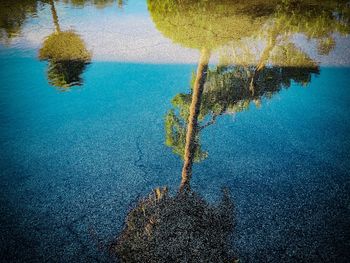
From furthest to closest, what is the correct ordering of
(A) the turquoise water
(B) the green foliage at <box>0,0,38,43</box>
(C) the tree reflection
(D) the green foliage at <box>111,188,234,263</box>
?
(B) the green foliage at <box>0,0,38,43</box> → (C) the tree reflection → (A) the turquoise water → (D) the green foliage at <box>111,188,234,263</box>

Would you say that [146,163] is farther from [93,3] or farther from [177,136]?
[93,3]

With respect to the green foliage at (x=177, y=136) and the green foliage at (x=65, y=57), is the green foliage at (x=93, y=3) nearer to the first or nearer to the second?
the green foliage at (x=65, y=57)

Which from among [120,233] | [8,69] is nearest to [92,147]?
[120,233]

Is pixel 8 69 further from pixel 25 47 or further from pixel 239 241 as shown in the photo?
pixel 239 241

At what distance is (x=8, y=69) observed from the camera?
15.4 feet

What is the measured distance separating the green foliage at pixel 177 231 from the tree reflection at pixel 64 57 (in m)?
2.78

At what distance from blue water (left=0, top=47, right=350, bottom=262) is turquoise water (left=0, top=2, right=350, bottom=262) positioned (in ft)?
0.04

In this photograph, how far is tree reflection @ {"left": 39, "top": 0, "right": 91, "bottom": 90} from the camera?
14.8 feet

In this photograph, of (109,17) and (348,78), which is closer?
(348,78)

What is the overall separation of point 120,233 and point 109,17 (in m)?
6.30

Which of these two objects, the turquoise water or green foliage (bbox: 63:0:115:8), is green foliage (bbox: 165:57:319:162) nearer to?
the turquoise water

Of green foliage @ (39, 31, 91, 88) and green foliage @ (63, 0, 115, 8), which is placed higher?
green foliage @ (63, 0, 115, 8)

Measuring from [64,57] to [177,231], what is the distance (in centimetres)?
412

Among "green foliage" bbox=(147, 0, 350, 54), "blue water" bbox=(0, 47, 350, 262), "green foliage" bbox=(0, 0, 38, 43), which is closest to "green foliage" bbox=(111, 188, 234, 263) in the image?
"blue water" bbox=(0, 47, 350, 262)
